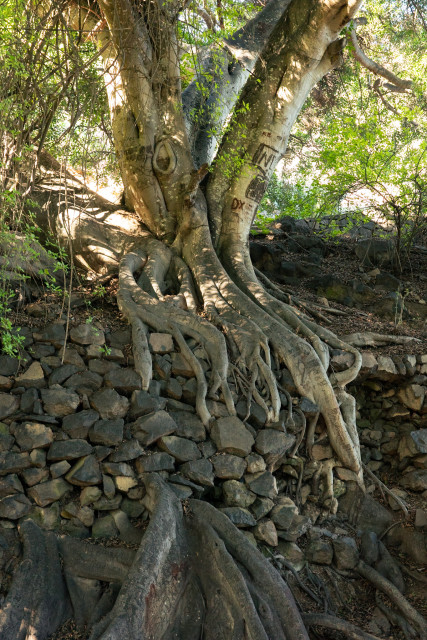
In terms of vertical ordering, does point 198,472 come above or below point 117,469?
above

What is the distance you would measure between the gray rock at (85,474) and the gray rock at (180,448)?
56 cm

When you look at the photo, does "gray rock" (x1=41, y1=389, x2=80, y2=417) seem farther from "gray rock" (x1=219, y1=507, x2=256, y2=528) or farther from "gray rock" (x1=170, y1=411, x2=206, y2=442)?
"gray rock" (x1=219, y1=507, x2=256, y2=528)

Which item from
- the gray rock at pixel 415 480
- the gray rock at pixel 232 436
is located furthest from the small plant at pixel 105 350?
the gray rock at pixel 415 480

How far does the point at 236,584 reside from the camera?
3424 mm

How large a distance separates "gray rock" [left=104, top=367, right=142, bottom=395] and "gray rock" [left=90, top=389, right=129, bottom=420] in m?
0.09

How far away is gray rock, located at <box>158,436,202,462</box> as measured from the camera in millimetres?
4367

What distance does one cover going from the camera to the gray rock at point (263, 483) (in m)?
4.53

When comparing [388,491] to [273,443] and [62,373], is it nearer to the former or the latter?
[273,443]

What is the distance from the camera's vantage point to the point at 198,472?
14.2ft

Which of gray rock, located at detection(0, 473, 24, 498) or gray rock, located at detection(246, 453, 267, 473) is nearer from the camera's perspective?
gray rock, located at detection(0, 473, 24, 498)

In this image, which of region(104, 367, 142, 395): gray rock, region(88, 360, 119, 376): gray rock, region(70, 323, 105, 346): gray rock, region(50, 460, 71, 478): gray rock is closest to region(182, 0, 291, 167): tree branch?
region(70, 323, 105, 346): gray rock

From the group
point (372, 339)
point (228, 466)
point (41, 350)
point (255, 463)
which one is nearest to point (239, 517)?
point (228, 466)

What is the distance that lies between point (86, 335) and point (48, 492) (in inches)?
56.6

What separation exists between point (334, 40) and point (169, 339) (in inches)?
173
